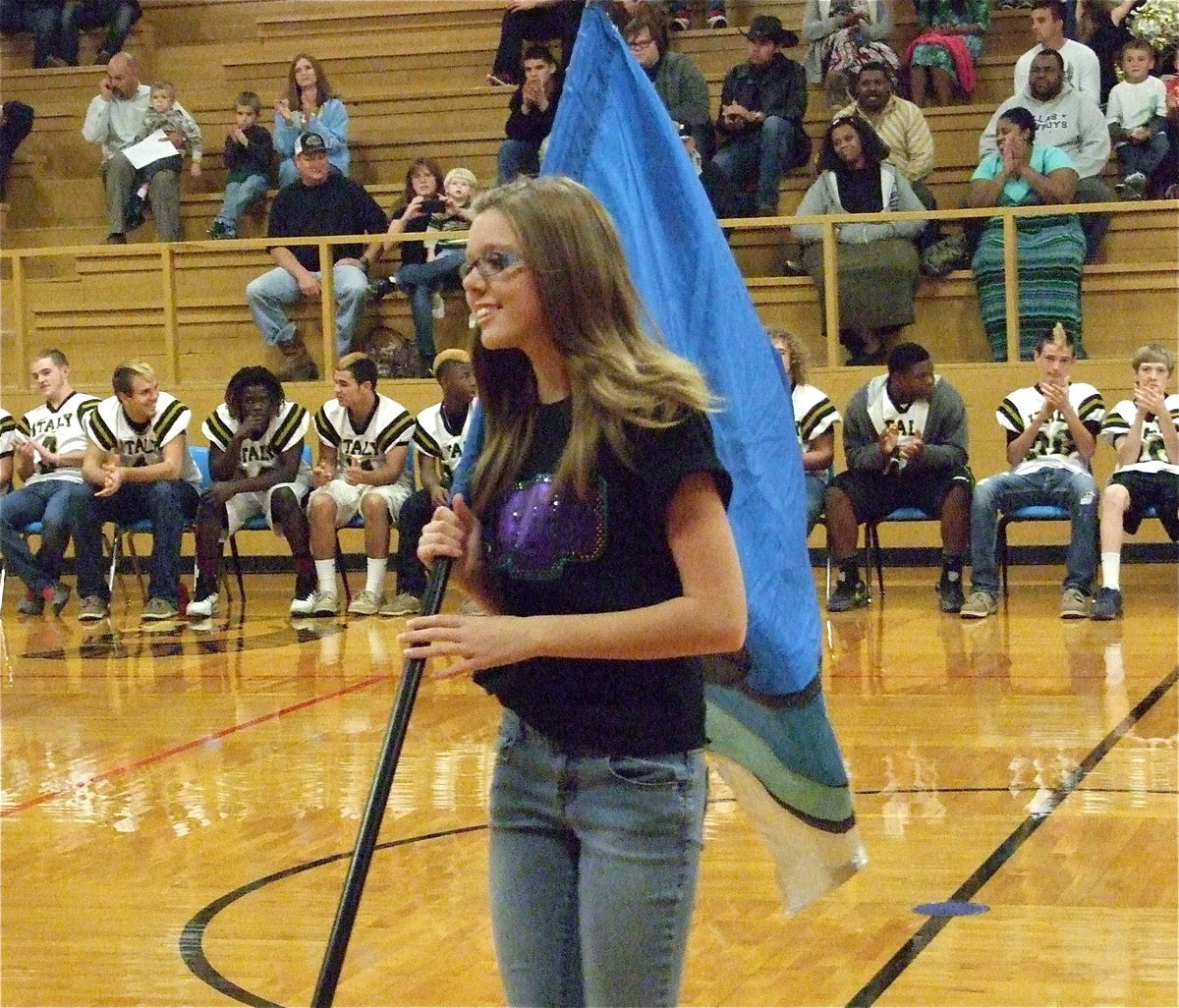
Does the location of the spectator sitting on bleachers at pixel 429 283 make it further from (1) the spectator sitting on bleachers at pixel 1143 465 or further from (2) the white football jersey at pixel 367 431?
(1) the spectator sitting on bleachers at pixel 1143 465

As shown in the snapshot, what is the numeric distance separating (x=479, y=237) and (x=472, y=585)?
15.8 inches

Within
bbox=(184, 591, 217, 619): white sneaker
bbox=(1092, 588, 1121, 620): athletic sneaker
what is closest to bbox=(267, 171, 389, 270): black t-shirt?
bbox=(184, 591, 217, 619): white sneaker

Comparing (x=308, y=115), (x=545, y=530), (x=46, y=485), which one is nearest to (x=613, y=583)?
(x=545, y=530)

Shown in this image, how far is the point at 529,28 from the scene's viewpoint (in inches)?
497

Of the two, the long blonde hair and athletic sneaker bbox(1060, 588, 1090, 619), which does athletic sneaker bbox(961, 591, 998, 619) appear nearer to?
athletic sneaker bbox(1060, 588, 1090, 619)

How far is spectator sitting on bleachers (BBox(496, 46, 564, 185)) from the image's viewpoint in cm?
1168

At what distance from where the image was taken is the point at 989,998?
3.34 m

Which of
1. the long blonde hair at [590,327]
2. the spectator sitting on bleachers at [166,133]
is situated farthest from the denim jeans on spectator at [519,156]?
the long blonde hair at [590,327]

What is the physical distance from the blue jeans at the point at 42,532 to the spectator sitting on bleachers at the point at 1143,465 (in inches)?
207

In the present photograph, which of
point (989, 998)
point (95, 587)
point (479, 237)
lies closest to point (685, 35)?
point (95, 587)

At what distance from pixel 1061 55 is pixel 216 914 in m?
8.72

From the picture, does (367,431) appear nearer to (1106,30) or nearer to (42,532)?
(42,532)

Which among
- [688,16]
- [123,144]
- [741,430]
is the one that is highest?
[688,16]

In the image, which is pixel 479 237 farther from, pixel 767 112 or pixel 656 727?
pixel 767 112
